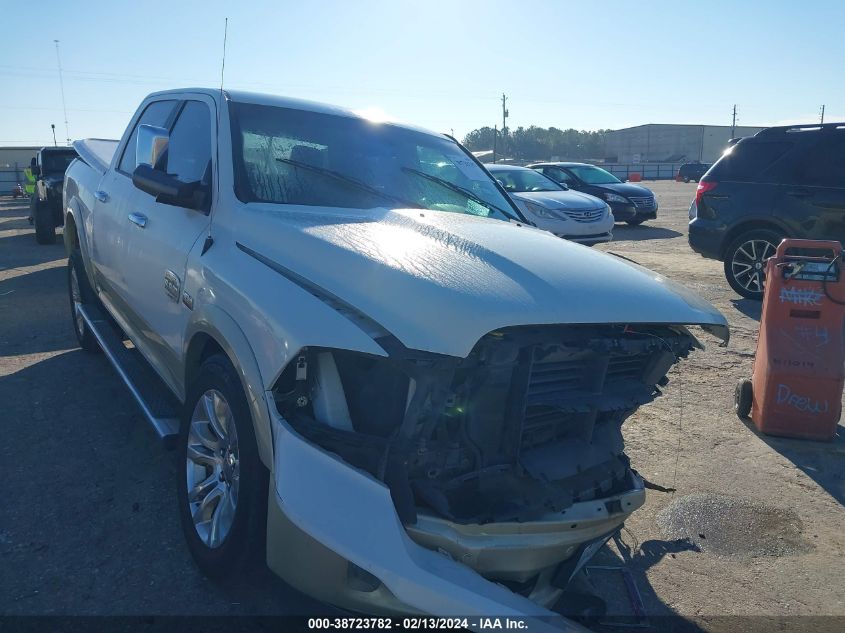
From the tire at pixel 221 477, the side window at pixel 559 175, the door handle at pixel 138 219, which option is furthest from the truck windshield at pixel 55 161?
the tire at pixel 221 477

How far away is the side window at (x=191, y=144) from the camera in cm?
354

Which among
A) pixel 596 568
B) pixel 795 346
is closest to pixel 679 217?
pixel 795 346

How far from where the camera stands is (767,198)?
8422mm

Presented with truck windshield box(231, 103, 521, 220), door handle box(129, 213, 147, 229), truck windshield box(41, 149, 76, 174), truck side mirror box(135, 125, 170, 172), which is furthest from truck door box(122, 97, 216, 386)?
truck windshield box(41, 149, 76, 174)

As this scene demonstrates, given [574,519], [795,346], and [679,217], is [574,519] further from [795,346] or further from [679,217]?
[679,217]

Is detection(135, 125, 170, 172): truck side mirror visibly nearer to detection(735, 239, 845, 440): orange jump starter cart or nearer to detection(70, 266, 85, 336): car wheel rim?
A: detection(70, 266, 85, 336): car wheel rim

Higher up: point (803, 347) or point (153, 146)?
point (153, 146)

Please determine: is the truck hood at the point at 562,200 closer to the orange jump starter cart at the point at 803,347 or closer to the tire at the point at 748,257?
the tire at the point at 748,257

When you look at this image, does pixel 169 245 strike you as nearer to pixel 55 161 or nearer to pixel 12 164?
pixel 55 161

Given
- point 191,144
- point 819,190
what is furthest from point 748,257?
point 191,144

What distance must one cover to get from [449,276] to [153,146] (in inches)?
80.3

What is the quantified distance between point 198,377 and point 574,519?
5.16ft

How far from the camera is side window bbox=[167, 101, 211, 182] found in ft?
11.6

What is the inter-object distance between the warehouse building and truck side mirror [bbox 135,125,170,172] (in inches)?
3256
